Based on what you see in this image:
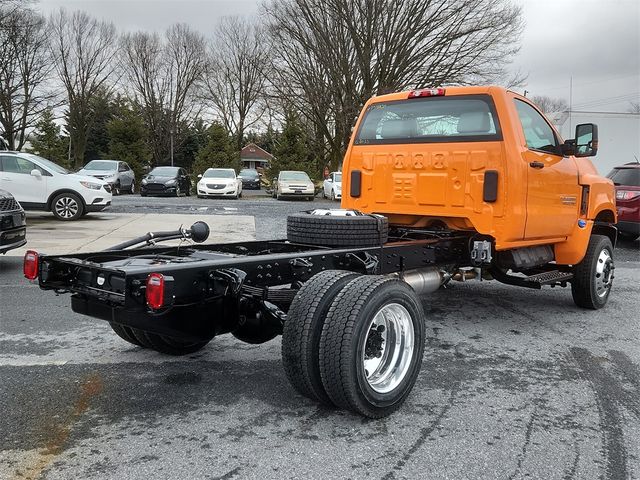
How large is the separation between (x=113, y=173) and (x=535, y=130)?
2502cm

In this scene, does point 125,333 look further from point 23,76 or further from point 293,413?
point 23,76

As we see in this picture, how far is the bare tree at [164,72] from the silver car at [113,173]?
23.7 metres

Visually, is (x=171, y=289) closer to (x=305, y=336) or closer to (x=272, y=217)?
(x=305, y=336)

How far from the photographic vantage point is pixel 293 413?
3.47 meters

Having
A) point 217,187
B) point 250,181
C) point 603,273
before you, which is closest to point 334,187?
point 217,187

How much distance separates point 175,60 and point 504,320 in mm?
49950

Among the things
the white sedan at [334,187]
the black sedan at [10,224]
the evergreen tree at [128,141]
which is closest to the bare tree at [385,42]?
the white sedan at [334,187]

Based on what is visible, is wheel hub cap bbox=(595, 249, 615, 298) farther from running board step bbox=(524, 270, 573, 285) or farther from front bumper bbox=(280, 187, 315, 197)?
front bumper bbox=(280, 187, 315, 197)

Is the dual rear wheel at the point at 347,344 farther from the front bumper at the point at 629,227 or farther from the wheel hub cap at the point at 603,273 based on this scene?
the front bumper at the point at 629,227

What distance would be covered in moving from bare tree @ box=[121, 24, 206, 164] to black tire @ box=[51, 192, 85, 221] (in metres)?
38.9

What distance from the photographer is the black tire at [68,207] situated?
1443 cm

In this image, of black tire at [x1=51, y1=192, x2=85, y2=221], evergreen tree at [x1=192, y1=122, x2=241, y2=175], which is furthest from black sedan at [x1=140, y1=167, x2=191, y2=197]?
black tire at [x1=51, y1=192, x2=85, y2=221]

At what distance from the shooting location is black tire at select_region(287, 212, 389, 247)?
13.8ft

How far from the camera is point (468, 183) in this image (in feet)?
17.1
